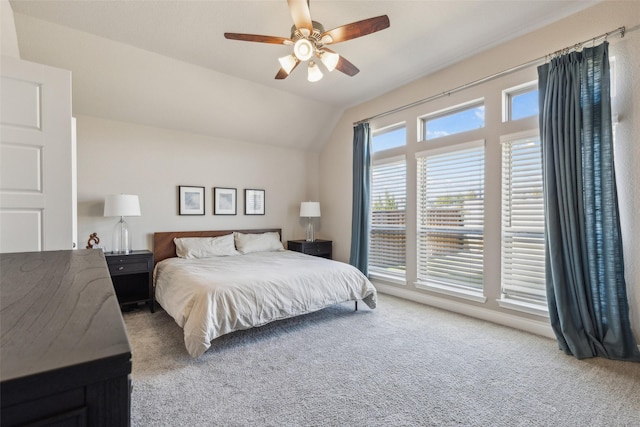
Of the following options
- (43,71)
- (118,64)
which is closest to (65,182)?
(43,71)

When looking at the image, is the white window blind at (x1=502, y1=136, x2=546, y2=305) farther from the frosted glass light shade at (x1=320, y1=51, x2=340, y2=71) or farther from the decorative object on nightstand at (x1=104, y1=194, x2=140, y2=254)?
the decorative object on nightstand at (x1=104, y1=194, x2=140, y2=254)

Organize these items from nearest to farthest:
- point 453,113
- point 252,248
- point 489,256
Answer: point 489,256
point 453,113
point 252,248

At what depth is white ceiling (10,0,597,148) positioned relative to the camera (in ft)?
8.56

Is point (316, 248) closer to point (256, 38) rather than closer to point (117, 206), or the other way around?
point (117, 206)

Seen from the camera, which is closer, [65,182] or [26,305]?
[26,305]

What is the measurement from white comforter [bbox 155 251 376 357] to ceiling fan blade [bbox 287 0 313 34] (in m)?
2.16

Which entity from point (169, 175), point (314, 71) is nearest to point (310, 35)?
point (314, 71)

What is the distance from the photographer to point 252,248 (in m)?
4.66

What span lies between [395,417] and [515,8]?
3.35 m

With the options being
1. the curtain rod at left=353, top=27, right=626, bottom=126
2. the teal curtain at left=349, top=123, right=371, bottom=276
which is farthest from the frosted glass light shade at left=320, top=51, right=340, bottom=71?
the teal curtain at left=349, top=123, right=371, bottom=276

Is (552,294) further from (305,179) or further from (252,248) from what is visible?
(305,179)

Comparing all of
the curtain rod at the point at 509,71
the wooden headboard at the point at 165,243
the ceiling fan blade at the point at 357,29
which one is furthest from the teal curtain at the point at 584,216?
the wooden headboard at the point at 165,243

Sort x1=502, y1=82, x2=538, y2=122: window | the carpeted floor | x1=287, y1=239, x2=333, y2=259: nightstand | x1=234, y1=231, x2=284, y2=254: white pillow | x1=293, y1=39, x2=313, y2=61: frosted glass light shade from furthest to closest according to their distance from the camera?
x1=287, y1=239, x2=333, y2=259: nightstand < x1=234, y1=231, x2=284, y2=254: white pillow < x1=502, y1=82, x2=538, y2=122: window < x1=293, y1=39, x2=313, y2=61: frosted glass light shade < the carpeted floor

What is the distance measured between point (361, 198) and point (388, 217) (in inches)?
19.6
